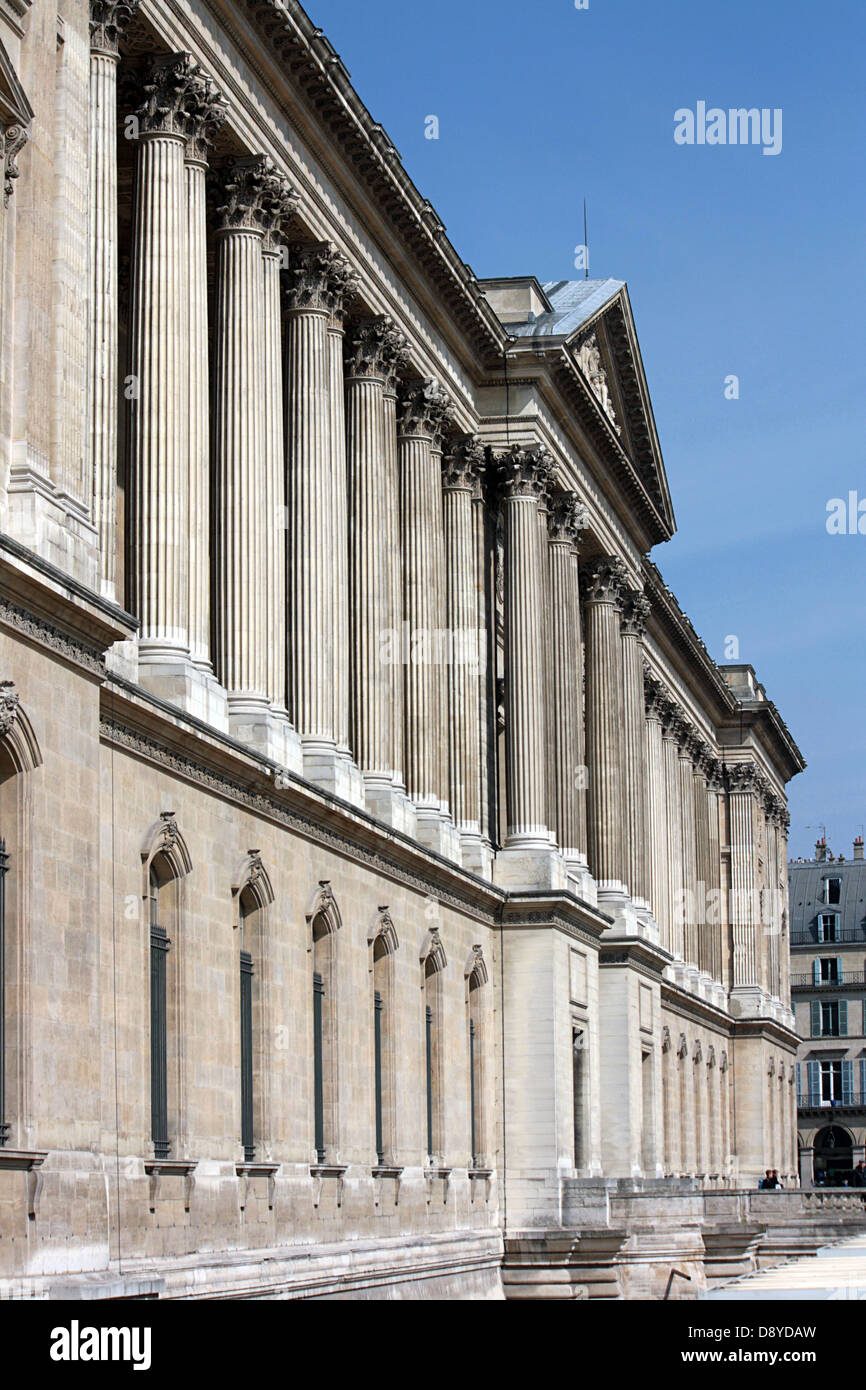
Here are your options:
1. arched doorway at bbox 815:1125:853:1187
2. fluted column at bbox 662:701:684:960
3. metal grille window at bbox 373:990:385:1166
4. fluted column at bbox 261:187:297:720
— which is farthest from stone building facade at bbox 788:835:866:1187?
fluted column at bbox 261:187:297:720

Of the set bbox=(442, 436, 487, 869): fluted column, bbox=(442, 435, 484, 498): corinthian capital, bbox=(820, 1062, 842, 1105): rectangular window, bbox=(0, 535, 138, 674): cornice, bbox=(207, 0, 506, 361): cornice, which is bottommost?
bbox=(820, 1062, 842, 1105): rectangular window

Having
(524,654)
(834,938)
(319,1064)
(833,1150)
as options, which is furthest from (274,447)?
(834,938)

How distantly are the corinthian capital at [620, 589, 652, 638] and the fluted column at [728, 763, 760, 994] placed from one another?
31.3 meters

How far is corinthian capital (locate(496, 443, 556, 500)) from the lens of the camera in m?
56.0

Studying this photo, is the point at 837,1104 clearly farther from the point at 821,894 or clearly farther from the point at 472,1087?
the point at 472,1087

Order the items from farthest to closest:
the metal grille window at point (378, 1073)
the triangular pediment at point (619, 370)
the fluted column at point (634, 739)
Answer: the fluted column at point (634, 739) → the triangular pediment at point (619, 370) → the metal grille window at point (378, 1073)

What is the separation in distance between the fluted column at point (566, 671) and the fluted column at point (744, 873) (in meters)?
40.7

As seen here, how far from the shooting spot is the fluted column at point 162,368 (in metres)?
34.3

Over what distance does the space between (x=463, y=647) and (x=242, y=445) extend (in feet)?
51.4

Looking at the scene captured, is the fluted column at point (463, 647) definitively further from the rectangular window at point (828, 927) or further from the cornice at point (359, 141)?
the rectangular window at point (828, 927)

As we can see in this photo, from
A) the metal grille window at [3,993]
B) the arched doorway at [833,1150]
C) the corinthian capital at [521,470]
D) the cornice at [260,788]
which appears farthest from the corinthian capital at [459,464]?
the arched doorway at [833,1150]

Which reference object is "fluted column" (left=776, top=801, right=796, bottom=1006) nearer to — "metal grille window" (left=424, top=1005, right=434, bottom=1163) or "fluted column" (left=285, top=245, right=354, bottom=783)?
"metal grille window" (left=424, top=1005, right=434, bottom=1163)

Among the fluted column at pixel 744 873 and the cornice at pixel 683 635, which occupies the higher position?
the cornice at pixel 683 635

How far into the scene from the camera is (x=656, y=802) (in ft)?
260
